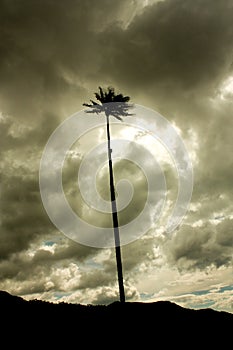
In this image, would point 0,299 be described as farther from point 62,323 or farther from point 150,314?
point 150,314

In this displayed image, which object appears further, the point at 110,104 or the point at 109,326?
the point at 110,104

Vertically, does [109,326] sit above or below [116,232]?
below

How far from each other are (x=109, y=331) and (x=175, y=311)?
7.14m

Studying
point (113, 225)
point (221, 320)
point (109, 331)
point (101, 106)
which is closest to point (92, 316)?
point (109, 331)

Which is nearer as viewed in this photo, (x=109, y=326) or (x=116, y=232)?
(x=109, y=326)

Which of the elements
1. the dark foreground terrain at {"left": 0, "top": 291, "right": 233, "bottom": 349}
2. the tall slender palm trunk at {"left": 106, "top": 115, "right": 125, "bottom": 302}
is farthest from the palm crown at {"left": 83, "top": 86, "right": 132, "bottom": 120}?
the dark foreground terrain at {"left": 0, "top": 291, "right": 233, "bottom": 349}

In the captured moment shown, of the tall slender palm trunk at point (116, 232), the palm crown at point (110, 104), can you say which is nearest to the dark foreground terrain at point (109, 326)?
the tall slender palm trunk at point (116, 232)

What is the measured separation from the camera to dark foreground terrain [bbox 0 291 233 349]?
18203mm

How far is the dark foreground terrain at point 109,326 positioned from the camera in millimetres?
18203

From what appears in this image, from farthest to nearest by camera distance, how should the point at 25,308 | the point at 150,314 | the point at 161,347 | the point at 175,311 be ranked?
the point at 175,311 < the point at 150,314 < the point at 25,308 < the point at 161,347

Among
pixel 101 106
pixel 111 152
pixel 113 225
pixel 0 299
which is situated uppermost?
pixel 101 106

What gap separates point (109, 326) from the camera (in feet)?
69.4

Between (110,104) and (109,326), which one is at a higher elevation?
(110,104)

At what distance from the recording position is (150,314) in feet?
79.3
